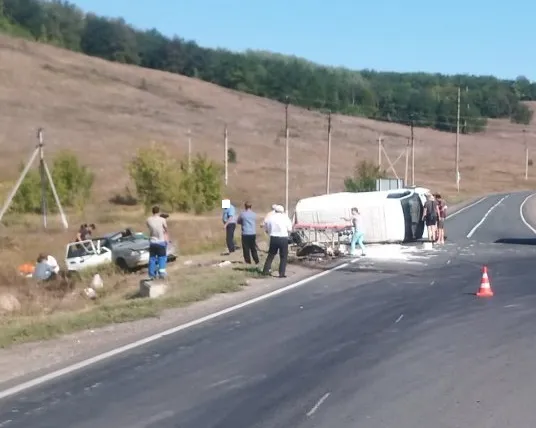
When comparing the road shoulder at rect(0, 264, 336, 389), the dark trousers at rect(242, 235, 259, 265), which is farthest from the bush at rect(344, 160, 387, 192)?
the road shoulder at rect(0, 264, 336, 389)

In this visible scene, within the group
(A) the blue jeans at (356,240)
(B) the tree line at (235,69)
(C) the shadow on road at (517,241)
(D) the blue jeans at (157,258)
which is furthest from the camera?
(B) the tree line at (235,69)

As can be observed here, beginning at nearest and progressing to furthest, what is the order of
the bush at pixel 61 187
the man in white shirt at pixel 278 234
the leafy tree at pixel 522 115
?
1. the man in white shirt at pixel 278 234
2. the bush at pixel 61 187
3. the leafy tree at pixel 522 115

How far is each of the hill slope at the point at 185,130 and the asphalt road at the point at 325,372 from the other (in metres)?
63.2

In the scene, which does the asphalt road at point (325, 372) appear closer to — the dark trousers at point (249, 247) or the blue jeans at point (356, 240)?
the dark trousers at point (249, 247)

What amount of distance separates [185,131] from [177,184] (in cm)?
5013

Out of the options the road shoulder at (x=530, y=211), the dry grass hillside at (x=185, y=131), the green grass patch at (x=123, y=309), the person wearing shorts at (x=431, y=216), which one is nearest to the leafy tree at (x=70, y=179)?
the dry grass hillside at (x=185, y=131)

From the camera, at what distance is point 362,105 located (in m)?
180

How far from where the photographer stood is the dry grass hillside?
99375 millimetres

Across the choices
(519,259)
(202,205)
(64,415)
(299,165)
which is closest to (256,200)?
(202,205)

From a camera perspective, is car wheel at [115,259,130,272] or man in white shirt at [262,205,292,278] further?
car wheel at [115,259,130,272]

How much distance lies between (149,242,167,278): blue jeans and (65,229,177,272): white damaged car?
1001cm

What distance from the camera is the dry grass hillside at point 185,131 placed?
99375 mm

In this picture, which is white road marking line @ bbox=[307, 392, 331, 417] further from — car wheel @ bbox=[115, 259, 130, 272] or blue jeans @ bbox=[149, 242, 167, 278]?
car wheel @ bbox=[115, 259, 130, 272]

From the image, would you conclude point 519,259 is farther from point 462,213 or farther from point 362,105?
point 362,105
